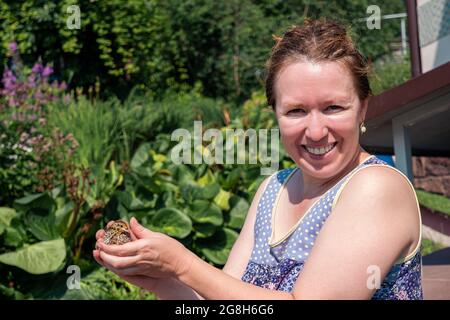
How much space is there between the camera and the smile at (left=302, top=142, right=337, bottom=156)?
162 centimetres

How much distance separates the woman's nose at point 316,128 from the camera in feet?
5.23

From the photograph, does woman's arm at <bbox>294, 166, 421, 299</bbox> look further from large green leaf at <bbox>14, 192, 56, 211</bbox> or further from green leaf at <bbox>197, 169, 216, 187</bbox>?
green leaf at <bbox>197, 169, 216, 187</bbox>

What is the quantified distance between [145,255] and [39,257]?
366 centimetres

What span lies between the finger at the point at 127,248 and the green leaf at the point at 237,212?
4.23 metres

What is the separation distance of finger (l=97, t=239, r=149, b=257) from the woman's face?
18.3 inches

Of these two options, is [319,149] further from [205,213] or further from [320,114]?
[205,213]

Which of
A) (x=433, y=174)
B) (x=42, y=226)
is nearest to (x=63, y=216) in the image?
(x=42, y=226)

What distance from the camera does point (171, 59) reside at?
42.4 feet

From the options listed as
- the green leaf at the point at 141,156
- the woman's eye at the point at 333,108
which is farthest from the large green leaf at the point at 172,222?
the woman's eye at the point at 333,108

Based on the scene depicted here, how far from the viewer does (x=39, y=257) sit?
4836mm

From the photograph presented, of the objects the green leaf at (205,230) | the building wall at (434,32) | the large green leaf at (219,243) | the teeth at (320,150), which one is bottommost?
the large green leaf at (219,243)

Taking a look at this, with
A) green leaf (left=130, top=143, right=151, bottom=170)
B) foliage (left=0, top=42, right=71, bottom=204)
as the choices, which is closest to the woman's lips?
foliage (left=0, top=42, right=71, bottom=204)

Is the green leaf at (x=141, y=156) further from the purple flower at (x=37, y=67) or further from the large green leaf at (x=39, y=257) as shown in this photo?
the purple flower at (x=37, y=67)
